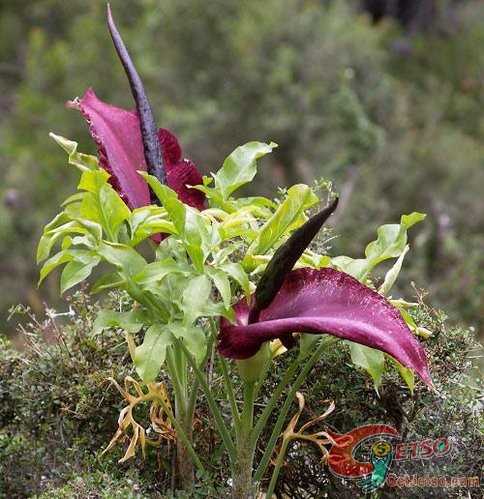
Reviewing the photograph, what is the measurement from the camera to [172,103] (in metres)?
6.82

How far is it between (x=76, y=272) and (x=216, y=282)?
0.19 m

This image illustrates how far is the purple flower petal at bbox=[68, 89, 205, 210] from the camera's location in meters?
1.37

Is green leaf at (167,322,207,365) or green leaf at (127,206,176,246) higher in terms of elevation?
green leaf at (127,206,176,246)

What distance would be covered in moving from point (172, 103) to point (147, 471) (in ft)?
18.2

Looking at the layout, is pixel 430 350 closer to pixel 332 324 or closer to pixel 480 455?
pixel 480 455

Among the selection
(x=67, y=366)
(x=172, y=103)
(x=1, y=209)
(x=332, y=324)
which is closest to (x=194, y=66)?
(x=172, y=103)

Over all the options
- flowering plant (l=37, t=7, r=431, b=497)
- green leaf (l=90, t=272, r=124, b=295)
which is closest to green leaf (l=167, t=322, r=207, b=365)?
flowering plant (l=37, t=7, r=431, b=497)

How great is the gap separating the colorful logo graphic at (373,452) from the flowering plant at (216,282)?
120 millimetres

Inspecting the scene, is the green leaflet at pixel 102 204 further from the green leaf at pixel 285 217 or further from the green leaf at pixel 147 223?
the green leaf at pixel 285 217

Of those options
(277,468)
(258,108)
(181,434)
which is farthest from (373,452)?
(258,108)

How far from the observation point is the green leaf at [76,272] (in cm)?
121

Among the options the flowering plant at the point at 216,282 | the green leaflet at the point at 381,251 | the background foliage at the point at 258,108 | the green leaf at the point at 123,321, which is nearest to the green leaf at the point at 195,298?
the flowering plant at the point at 216,282

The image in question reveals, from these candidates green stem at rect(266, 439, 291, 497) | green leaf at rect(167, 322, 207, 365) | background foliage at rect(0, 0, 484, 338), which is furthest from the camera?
background foliage at rect(0, 0, 484, 338)

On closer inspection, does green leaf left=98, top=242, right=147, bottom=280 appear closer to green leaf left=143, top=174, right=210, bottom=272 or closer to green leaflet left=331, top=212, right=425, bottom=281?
green leaf left=143, top=174, right=210, bottom=272
